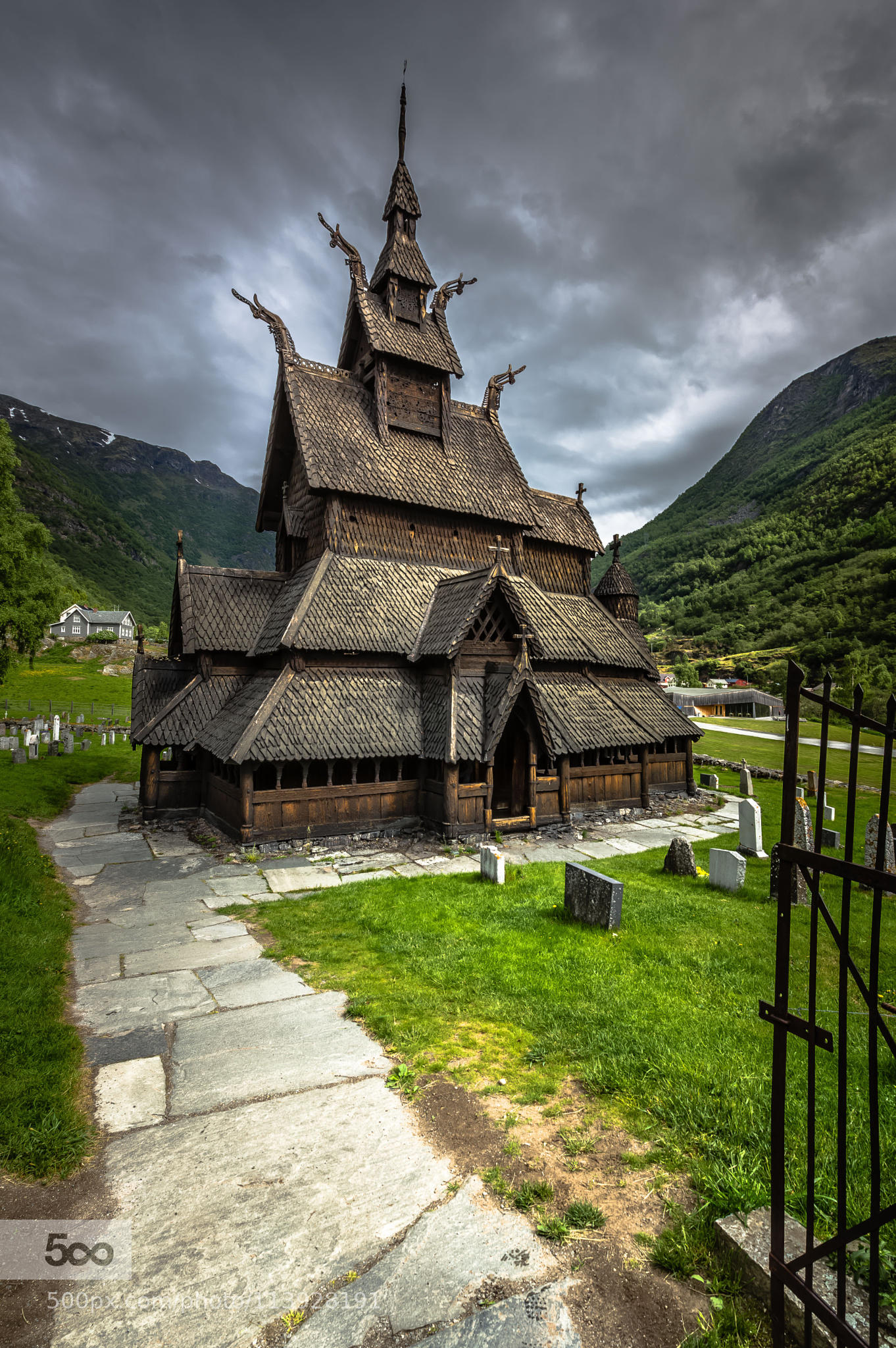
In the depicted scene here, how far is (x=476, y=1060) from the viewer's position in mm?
5555

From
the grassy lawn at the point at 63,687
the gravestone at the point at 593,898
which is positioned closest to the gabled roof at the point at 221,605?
the gravestone at the point at 593,898

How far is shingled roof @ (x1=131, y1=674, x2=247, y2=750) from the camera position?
15.5m

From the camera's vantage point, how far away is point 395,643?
15.8m

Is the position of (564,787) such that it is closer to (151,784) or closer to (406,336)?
(151,784)

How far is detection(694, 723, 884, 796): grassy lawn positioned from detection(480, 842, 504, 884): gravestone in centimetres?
1838

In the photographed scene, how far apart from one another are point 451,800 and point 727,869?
244 inches

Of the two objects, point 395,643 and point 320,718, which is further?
point 395,643

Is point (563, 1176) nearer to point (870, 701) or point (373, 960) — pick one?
point (373, 960)

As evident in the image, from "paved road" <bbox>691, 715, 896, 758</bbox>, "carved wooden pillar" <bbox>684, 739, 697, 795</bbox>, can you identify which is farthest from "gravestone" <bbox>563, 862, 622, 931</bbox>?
"paved road" <bbox>691, 715, 896, 758</bbox>

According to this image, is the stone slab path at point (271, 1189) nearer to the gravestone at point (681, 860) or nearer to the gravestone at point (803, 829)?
the gravestone at point (681, 860)

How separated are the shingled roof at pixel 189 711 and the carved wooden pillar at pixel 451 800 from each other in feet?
22.4

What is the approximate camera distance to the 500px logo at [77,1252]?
11.4 feet

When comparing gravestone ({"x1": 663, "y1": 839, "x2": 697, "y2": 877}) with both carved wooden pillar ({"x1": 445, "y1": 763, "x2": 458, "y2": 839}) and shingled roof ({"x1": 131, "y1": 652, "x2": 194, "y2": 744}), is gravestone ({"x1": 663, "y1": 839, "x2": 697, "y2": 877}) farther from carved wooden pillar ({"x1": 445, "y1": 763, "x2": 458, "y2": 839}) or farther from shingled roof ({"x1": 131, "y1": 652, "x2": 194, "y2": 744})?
shingled roof ({"x1": 131, "y1": 652, "x2": 194, "y2": 744})

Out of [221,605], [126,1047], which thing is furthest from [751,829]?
[221,605]
